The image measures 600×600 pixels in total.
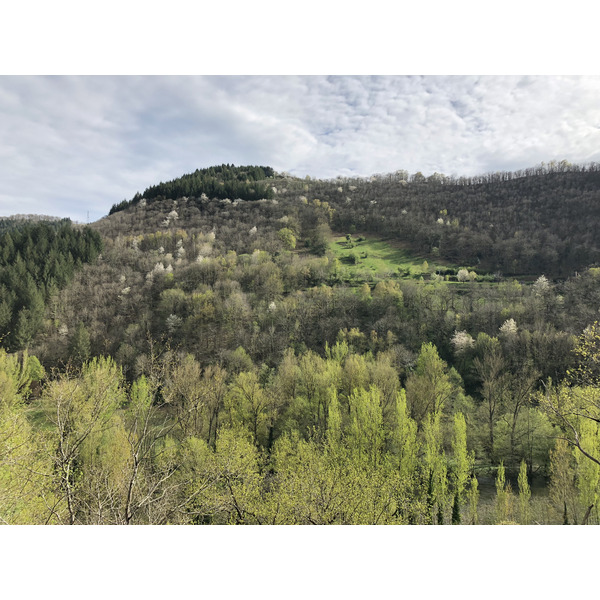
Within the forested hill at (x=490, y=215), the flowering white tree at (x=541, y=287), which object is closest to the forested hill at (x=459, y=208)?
the forested hill at (x=490, y=215)

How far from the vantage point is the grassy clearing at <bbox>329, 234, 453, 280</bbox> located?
41906mm

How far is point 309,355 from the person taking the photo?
23.3m

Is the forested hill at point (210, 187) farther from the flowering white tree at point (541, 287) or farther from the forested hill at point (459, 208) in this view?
the flowering white tree at point (541, 287)

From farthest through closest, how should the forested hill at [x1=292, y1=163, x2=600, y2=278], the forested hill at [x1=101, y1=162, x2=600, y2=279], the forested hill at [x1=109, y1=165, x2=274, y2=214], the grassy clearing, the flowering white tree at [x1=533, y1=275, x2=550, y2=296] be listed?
the forested hill at [x1=109, y1=165, x2=274, y2=214] < the grassy clearing < the forested hill at [x1=101, y1=162, x2=600, y2=279] < the forested hill at [x1=292, y1=163, x2=600, y2=278] < the flowering white tree at [x1=533, y1=275, x2=550, y2=296]

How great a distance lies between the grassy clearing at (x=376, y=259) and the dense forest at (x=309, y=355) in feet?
1.64

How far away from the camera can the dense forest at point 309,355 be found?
6837 millimetres

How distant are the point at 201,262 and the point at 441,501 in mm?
37713

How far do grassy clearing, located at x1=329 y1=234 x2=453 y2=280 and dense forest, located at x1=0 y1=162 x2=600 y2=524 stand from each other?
500mm

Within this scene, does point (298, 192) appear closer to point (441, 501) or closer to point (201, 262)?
point (201, 262)

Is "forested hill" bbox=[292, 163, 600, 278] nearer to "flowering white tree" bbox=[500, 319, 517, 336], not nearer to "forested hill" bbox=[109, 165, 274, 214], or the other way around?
"flowering white tree" bbox=[500, 319, 517, 336]

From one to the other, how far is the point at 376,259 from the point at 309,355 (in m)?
29.8

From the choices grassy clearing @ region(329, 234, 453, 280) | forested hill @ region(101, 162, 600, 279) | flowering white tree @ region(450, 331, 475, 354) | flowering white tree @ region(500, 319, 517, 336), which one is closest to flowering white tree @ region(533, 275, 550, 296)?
forested hill @ region(101, 162, 600, 279)

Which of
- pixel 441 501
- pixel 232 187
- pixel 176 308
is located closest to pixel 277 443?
pixel 441 501

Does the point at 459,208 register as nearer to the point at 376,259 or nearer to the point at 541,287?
the point at 376,259
